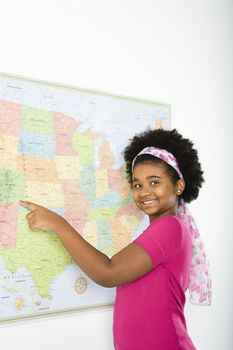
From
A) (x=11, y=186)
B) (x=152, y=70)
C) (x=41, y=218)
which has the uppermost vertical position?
(x=152, y=70)

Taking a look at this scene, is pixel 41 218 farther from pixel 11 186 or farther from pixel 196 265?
pixel 196 265

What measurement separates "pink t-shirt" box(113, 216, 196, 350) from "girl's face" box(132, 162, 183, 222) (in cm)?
11

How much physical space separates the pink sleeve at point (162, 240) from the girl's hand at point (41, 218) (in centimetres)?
28

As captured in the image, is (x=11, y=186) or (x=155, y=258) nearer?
(x=155, y=258)

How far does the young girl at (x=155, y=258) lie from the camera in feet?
4.18

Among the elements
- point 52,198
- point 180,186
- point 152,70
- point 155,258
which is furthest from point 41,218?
point 152,70

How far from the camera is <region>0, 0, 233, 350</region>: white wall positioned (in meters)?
1.48

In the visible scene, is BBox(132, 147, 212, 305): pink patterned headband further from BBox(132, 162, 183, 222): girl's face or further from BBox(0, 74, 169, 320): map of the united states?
BBox(0, 74, 169, 320): map of the united states

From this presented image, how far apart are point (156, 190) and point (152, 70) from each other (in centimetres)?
71

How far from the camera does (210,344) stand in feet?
6.73

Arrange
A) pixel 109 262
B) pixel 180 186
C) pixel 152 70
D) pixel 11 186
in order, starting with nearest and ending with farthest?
1. pixel 109 262
2. pixel 11 186
3. pixel 180 186
4. pixel 152 70

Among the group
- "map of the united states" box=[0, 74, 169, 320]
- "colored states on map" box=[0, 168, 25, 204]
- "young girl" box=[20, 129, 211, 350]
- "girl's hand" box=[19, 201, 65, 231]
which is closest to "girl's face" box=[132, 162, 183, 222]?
"young girl" box=[20, 129, 211, 350]

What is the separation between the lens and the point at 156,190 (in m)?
1.46

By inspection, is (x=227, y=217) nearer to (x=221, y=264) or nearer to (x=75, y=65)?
(x=221, y=264)
